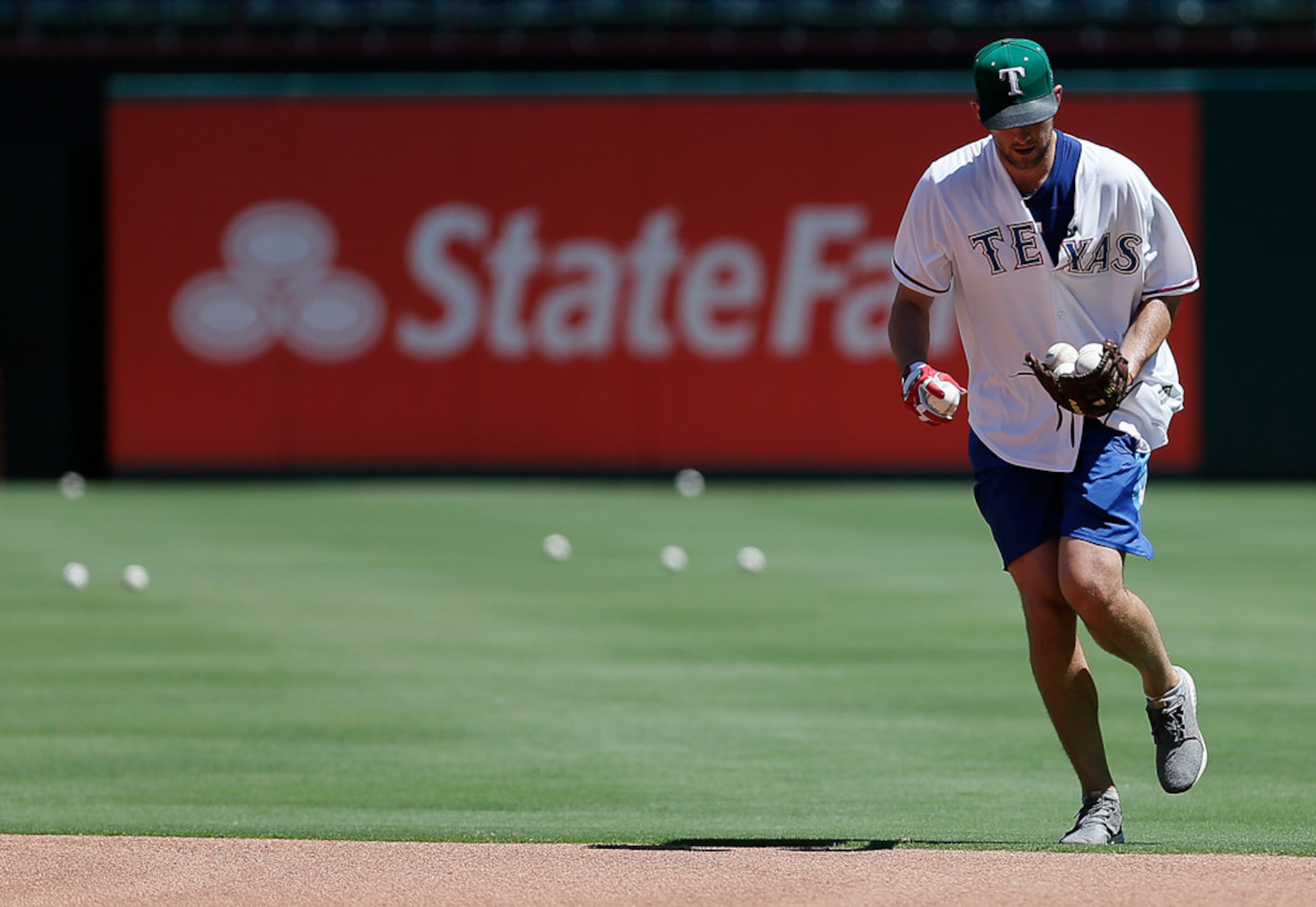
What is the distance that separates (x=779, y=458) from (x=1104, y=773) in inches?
640

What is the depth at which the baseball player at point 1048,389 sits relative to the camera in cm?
570

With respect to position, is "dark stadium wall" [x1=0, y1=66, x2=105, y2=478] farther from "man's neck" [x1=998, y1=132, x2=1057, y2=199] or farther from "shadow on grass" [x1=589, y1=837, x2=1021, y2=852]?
"man's neck" [x1=998, y1=132, x2=1057, y2=199]

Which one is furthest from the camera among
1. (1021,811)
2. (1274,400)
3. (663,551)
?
(1274,400)

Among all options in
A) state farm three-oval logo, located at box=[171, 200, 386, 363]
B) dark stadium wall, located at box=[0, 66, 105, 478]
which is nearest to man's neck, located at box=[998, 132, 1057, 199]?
state farm three-oval logo, located at box=[171, 200, 386, 363]

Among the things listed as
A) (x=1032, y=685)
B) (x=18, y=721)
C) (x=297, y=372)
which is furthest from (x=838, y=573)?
(x=297, y=372)

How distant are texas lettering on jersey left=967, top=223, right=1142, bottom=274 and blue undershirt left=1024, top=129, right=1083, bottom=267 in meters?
0.02

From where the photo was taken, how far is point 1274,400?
21688 mm

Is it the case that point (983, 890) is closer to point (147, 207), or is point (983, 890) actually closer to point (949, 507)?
point (949, 507)

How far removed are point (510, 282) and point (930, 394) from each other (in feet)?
54.8

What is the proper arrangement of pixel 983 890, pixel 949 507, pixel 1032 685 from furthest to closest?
pixel 949 507 < pixel 1032 685 < pixel 983 890

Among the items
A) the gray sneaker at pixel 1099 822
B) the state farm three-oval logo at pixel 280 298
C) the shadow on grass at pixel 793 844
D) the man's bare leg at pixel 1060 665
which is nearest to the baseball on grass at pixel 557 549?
the state farm three-oval logo at pixel 280 298

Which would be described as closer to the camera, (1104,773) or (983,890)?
(983,890)

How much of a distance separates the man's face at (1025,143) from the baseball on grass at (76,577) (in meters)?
8.61

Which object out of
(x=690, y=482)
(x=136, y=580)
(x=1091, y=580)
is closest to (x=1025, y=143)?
(x=1091, y=580)
